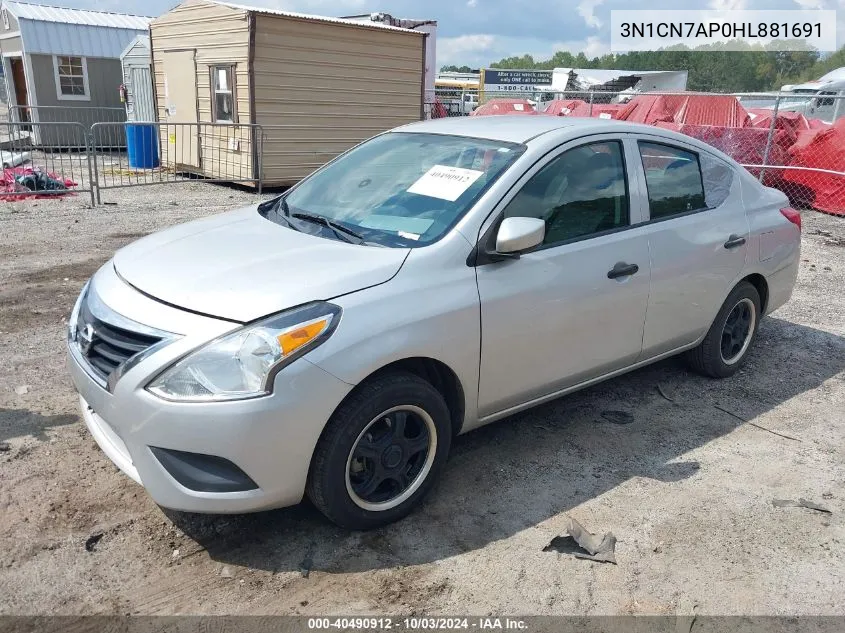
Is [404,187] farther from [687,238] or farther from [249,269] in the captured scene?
[687,238]

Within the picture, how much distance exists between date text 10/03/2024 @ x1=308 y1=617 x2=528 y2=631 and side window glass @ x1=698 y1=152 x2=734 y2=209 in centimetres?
301

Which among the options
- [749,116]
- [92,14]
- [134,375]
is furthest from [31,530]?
[92,14]

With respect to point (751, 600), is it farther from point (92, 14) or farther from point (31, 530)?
point (92, 14)

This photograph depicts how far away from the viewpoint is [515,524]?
327 cm

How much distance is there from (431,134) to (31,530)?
284 cm

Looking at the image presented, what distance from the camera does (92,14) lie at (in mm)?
20312

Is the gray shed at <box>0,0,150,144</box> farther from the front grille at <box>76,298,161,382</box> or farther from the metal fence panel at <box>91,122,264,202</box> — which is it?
the front grille at <box>76,298,161,382</box>

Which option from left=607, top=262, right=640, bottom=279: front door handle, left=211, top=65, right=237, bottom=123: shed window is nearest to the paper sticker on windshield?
left=607, top=262, right=640, bottom=279: front door handle

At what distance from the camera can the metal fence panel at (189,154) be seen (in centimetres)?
1242

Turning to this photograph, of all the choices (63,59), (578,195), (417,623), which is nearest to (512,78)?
(63,59)

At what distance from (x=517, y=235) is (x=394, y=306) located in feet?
2.33

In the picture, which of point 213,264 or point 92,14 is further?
point 92,14

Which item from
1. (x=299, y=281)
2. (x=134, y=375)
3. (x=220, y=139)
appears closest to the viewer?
(x=134, y=375)

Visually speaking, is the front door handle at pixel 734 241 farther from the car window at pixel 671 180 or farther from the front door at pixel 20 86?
the front door at pixel 20 86
